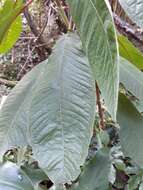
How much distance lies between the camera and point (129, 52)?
786mm

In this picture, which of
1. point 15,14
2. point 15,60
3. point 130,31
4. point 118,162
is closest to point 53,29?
point 15,60

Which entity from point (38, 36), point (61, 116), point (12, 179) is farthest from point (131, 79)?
point (38, 36)

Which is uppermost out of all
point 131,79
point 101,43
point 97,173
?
point 101,43

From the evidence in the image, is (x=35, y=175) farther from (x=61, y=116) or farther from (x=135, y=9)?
(x=135, y=9)

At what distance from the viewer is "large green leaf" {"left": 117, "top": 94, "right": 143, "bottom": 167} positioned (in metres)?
0.71

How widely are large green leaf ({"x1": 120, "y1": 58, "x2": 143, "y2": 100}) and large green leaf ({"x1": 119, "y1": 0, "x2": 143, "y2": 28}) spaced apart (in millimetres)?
195

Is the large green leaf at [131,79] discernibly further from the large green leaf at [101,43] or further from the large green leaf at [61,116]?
the large green leaf at [101,43]

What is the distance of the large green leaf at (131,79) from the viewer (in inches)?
28.2

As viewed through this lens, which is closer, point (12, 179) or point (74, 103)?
point (74, 103)

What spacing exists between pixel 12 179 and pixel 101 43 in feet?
1.21

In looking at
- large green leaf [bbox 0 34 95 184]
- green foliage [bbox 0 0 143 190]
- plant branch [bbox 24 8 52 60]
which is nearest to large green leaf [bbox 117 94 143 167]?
green foliage [bbox 0 0 143 190]

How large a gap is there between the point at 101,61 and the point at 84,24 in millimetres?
59

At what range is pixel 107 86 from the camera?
506mm

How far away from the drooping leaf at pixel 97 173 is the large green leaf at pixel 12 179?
11cm
